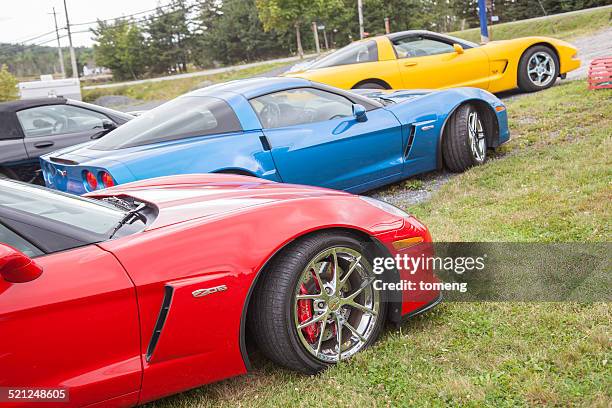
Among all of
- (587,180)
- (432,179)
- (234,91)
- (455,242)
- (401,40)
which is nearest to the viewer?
(455,242)

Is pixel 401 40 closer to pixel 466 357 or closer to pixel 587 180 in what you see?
pixel 587 180

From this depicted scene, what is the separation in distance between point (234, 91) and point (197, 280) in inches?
137

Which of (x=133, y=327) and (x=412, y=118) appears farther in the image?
(x=412, y=118)

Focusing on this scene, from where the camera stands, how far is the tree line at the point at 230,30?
49250 mm

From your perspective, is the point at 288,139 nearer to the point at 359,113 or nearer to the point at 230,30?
the point at 359,113

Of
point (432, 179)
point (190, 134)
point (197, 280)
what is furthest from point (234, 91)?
point (197, 280)

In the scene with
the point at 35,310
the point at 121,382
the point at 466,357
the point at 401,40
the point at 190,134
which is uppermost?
the point at 401,40

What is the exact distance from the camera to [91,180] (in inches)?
199

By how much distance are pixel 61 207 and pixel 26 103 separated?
18.1 feet

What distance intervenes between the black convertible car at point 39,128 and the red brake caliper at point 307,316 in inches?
213

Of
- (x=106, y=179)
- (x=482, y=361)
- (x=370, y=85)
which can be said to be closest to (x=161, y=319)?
(x=482, y=361)

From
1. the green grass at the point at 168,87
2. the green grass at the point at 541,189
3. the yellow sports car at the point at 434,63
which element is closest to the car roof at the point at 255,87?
the green grass at the point at 541,189

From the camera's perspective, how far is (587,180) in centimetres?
529

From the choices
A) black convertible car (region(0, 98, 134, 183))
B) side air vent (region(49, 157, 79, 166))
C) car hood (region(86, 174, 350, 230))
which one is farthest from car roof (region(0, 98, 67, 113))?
car hood (region(86, 174, 350, 230))
